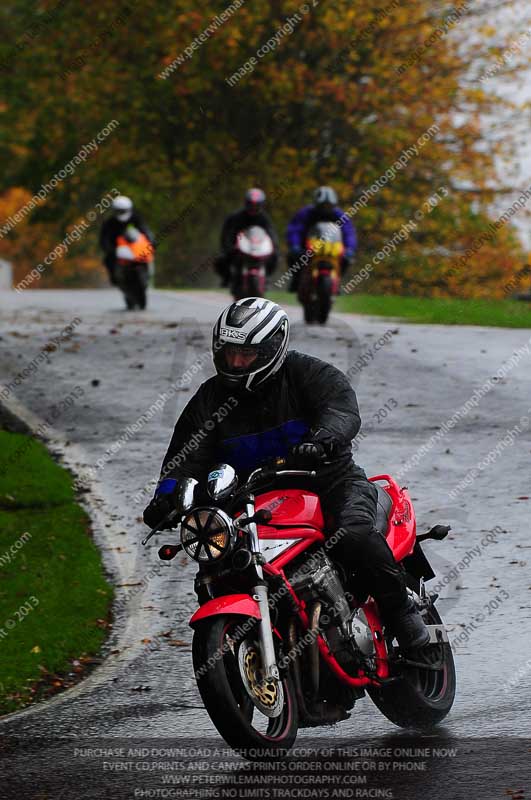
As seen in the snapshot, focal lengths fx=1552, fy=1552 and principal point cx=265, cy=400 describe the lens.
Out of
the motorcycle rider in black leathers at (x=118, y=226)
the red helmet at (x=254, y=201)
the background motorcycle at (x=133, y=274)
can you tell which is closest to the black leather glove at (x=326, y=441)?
the red helmet at (x=254, y=201)

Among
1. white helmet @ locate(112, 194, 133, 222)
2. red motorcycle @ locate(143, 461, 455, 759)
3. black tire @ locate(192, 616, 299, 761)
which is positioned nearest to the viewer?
black tire @ locate(192, 616, 299, 761)

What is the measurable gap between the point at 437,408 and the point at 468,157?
92.1ft

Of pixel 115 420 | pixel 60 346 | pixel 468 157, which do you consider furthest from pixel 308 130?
pixel 115 420

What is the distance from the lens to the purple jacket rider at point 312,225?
68.4 feet

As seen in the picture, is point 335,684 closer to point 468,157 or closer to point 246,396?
point 246,396

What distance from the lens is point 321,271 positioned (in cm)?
2055

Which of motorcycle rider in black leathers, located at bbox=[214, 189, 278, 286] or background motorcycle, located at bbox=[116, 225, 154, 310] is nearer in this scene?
motorcycle rider in black leathers, located at bbox=[214, 189, 278, 286]

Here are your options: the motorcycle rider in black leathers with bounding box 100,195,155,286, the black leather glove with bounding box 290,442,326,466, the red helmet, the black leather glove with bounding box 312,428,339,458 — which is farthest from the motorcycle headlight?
the motorcycle rider in black leathers with bounding box 100,195,155,286

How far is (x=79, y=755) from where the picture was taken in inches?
256

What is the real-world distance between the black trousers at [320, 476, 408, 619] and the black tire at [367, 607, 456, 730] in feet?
1.07

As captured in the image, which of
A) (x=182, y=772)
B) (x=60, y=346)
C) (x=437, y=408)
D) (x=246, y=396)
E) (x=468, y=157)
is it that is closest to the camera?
(x=182, y=772)

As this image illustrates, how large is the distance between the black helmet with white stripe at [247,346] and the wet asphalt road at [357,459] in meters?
1.59

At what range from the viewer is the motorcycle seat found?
6.82 m

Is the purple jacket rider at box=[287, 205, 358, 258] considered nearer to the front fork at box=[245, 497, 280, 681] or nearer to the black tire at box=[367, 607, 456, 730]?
the black tire at box=[367, 607, 456, 730]
